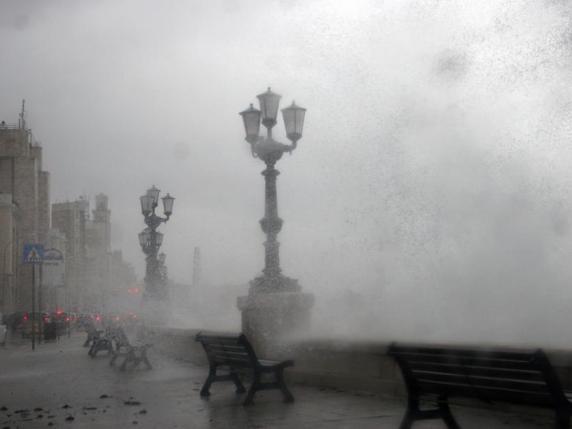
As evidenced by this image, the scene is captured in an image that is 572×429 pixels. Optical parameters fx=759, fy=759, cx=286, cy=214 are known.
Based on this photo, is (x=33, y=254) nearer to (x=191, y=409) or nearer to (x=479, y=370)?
(x=191, y=409)

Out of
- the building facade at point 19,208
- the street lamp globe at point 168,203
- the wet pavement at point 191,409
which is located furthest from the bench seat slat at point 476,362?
the building facade at point 19,208

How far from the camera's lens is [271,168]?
490 inches

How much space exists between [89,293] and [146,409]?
465ft

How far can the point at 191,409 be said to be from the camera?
8430 mm

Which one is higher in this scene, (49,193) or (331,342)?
(49,193)

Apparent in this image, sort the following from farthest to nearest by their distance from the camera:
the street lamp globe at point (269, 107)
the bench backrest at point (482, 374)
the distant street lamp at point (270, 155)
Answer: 1. the street lamp globe at point (269, 107)
2. the distant street lamp at point (270, 155)
3. the bench backrest at point (482, 374)

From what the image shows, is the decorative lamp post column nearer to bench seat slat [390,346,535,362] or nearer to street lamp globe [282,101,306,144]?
street lamp globe [282,101,306,144]

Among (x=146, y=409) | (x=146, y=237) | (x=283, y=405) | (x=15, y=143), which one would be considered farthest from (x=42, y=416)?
(x=15, y=143)

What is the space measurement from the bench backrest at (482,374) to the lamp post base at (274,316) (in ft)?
17.3

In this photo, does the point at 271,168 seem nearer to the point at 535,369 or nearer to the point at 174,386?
the point at 174,386

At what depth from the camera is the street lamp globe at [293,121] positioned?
500 inches

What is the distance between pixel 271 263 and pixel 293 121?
2.47m

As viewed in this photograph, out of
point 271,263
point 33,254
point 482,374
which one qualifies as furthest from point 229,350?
point 33,254

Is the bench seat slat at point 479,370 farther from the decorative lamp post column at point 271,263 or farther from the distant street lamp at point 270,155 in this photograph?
the distant street lamp at point 270,155
